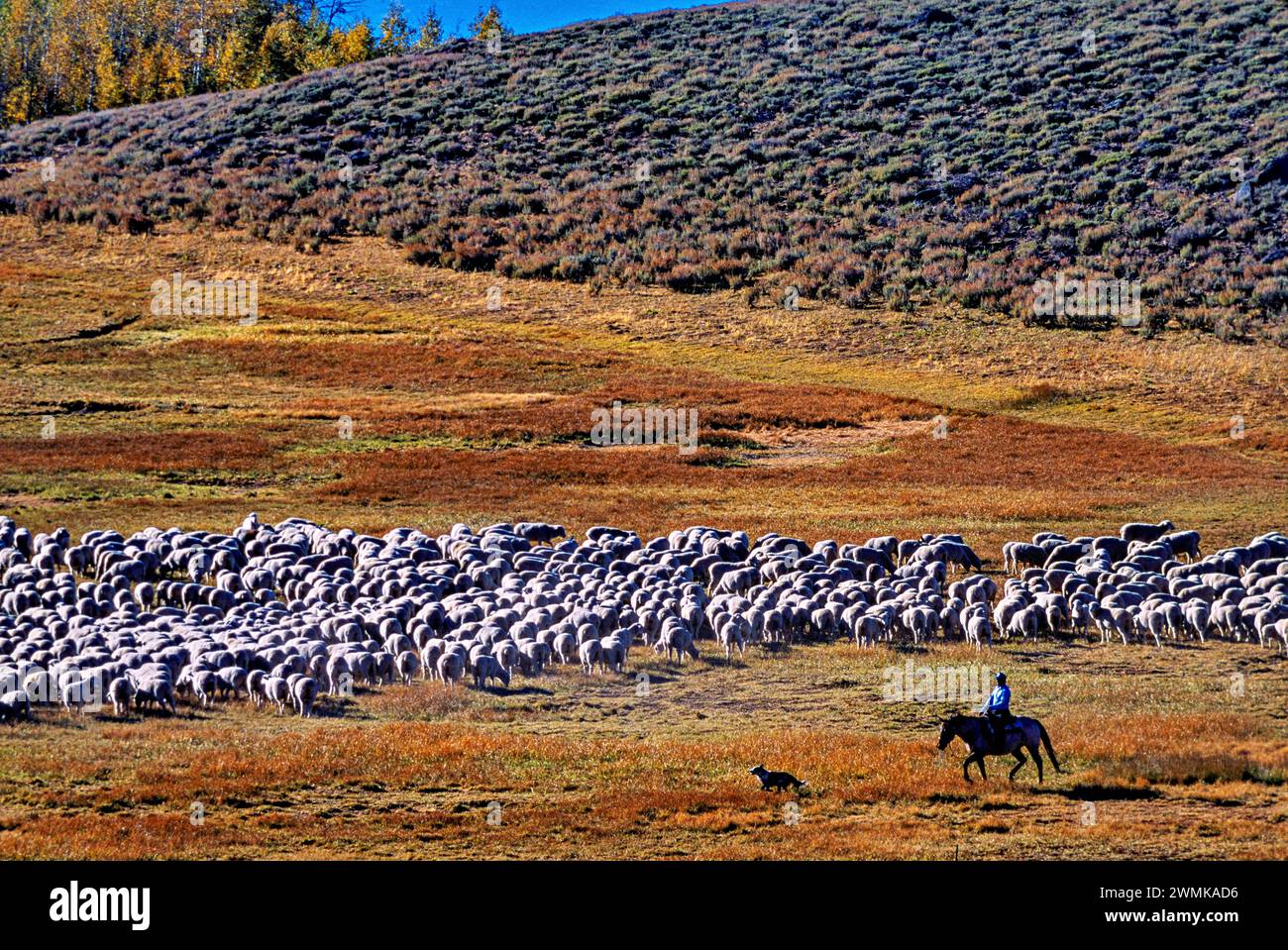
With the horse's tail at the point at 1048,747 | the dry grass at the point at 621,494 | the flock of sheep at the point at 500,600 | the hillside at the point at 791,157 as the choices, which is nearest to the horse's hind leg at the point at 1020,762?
the horse's tail at the point at 1048,747

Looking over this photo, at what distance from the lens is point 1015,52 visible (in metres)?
99.5

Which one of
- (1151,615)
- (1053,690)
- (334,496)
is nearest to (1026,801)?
(1053,690)

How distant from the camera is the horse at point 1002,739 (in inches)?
650

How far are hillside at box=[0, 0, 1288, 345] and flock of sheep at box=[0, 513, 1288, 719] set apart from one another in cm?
3522

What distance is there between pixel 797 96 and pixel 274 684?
85453 mm

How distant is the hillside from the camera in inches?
2758

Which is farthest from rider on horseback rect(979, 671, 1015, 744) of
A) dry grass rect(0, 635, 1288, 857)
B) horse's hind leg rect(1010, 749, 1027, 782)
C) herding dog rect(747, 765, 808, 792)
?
herding dog rect(747, 765, 808, 792)

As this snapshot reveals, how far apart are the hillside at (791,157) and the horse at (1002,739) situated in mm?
46248

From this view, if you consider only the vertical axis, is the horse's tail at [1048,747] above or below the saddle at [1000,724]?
below

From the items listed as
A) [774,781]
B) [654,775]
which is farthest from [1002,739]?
[654,775]

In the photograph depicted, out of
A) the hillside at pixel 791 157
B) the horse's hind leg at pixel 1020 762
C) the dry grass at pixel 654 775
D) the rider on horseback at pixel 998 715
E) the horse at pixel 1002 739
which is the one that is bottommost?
the dry grass at pixel 654 775

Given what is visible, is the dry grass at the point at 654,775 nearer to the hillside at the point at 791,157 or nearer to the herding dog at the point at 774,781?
the herding dog at the point at 774,781

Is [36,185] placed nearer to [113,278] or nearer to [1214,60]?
[113,278]

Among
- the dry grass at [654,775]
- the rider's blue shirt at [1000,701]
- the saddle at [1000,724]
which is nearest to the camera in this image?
the dry grass at [654,775]
